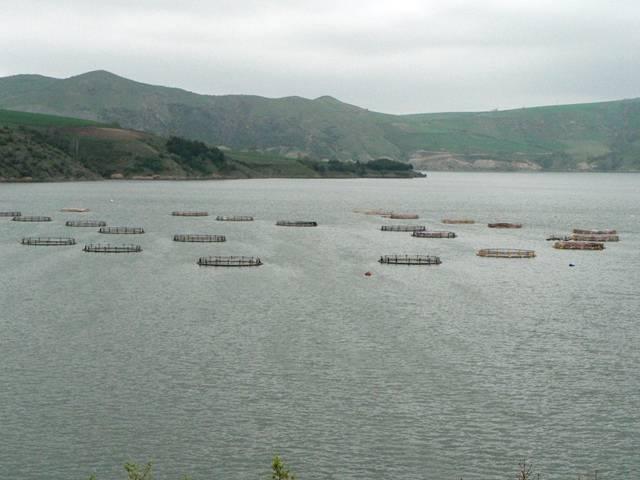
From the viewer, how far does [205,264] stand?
111688 millimetres

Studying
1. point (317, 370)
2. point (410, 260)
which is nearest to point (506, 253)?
point (410, 260)

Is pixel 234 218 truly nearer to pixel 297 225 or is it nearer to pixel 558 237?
pixel 297 225

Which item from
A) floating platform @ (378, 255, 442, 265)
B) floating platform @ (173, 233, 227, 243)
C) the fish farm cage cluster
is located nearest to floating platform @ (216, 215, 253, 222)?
the fish farm cage cluster

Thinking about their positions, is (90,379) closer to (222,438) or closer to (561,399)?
(222,438)

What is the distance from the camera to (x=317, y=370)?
5994 centimetres

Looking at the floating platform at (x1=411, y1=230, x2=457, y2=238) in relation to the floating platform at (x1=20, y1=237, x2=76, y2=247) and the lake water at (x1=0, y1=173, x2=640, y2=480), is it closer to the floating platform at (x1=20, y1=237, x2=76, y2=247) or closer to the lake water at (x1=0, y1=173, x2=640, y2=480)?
the lake water at (x1=0, y1=173, x2=640, y2=480)

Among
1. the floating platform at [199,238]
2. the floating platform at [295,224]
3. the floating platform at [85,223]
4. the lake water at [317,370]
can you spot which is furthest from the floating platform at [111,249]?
the floating platform at [295,224]

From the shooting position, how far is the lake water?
148 ft

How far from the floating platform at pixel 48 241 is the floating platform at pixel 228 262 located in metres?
28.6

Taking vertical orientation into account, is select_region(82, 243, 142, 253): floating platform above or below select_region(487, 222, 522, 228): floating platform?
below

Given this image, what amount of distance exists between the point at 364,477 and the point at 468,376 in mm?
18741

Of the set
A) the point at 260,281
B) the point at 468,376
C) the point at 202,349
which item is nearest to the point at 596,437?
the point at 468,376

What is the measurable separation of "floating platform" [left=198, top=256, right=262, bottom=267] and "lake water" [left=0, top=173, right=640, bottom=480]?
284 cm

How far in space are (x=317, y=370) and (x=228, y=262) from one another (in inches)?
2139
